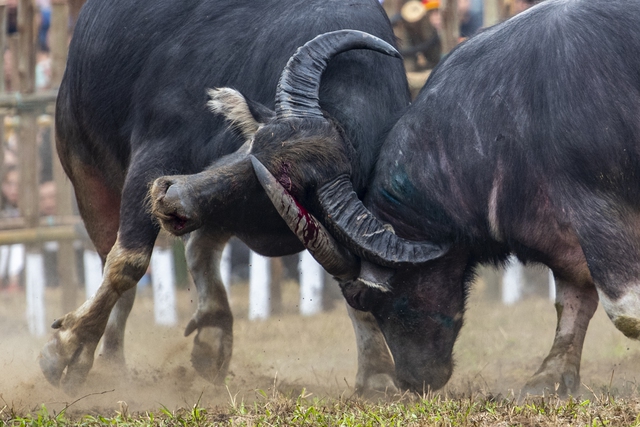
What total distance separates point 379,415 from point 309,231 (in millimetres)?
925

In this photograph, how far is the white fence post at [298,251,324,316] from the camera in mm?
9188

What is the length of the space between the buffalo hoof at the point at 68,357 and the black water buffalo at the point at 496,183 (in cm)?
137

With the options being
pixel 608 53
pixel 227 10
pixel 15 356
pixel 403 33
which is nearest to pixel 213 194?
pixel 227 10

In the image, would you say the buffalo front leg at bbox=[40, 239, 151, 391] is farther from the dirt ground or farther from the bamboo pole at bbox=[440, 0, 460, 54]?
the bamboo pole at bbox=[440, 0, 460, 54]

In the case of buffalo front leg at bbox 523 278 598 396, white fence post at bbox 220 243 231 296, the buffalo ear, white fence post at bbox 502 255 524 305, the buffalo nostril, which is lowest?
white fence post at bbox 220 243 231 296

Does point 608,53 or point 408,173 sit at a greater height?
point 608,53

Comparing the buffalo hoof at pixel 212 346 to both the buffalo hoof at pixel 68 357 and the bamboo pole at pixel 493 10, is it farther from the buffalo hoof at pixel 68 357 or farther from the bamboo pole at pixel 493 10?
the bamboo pole at pixel 493 10

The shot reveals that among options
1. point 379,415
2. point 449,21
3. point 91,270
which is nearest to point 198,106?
point 379,415

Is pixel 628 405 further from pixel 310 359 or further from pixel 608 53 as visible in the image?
pixel 310 359

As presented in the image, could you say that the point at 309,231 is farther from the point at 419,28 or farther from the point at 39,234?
the point at 39,234

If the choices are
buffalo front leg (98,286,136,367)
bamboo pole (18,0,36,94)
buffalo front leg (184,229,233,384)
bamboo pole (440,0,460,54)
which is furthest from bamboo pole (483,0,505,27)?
buffalo front leg (98,286,136,367)

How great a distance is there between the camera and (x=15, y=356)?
654cm

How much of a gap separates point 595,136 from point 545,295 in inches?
199

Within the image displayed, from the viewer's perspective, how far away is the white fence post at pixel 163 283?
9.10m
